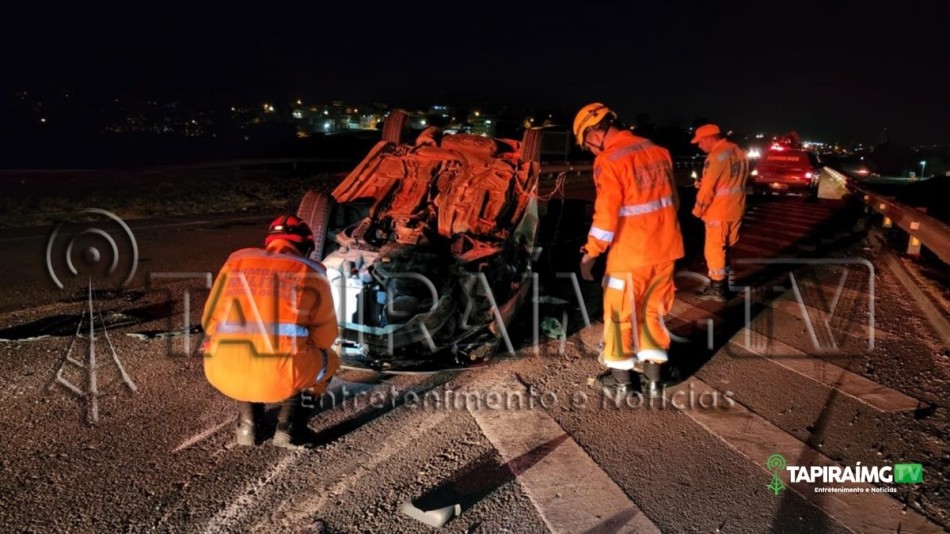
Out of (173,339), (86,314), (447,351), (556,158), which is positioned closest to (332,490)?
(447,351)

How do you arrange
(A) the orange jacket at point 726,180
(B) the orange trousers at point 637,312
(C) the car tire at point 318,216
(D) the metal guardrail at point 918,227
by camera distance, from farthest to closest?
(D) the metal guardrail at point 918,227 → (A) the orange jacket at point 726,180 → (C) the car tire at point 318,216 → (B) the orange trousers at point 637,312

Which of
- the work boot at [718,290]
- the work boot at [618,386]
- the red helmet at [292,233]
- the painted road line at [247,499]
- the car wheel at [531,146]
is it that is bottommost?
the painted road line at [247,499]

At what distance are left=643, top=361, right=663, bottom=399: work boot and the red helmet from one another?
2384 millimetres

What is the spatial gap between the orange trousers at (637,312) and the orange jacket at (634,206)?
0.10m

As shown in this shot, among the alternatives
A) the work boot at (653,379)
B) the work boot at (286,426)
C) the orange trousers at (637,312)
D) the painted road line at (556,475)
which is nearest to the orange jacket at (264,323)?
the work boot at (286,426)

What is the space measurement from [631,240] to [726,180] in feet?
8.33

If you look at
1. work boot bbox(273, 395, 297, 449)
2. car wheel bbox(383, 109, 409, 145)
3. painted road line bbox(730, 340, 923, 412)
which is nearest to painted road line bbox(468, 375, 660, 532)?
work boot bbox(273, 395, 297, 449)

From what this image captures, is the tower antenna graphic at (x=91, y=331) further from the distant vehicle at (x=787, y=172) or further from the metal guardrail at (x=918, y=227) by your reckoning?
the distant vehicle at (x=787, y=172)

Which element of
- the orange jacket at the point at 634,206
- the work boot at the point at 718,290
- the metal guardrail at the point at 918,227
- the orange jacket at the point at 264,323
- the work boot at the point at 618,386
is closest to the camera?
the orange jacket at the point at 264,323

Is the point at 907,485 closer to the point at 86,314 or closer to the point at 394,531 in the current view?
the point at 394,531

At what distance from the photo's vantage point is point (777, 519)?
277 cm

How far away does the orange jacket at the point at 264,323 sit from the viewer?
3086 millimetres

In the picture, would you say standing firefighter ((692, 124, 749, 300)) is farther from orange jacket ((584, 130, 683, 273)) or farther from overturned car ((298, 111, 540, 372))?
orange jacket ((584, 130, 683, 273))

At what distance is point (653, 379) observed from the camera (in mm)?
4117
